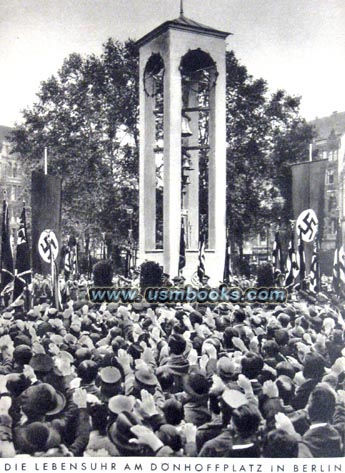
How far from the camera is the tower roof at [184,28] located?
18.2 metres

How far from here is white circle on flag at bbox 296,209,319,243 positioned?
12719 millimetres

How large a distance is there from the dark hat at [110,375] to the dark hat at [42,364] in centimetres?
69

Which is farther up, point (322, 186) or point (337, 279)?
point (322, 186)

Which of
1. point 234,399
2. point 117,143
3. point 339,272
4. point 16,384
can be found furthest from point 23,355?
point 117,143

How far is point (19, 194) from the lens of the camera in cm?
2681

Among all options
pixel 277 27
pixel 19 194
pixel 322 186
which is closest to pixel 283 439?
pixel 277 27

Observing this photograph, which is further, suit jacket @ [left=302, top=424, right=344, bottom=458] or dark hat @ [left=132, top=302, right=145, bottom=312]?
dark hat @ [left=132, top=302, right=145, bottom=312]

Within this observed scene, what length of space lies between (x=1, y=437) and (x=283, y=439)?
7.81 feet

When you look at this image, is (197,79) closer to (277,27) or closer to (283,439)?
(277,27)

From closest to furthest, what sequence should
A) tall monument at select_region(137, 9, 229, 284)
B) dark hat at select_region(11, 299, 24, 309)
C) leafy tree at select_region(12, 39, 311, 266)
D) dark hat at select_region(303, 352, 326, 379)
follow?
1. dark hat at select_region(303, 352, 326, 379)
2. dark hat at select_region(11, 299, 24, 309)
3. tall monument at select_region(137, 9, 229, 284)
4. leafy tree at select_region(12, 39, 311, 266)

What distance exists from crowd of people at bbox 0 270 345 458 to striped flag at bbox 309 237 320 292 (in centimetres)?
508

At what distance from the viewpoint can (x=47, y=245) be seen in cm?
1294

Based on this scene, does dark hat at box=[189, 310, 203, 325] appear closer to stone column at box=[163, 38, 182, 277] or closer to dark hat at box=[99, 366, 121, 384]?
dark hat at box=[99, 366, 121, 384]
